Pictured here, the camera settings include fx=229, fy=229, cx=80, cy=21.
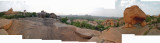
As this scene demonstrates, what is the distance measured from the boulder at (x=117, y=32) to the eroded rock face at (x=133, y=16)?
0.34ft

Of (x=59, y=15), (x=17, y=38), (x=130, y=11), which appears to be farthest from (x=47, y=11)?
(x=130, y=11)

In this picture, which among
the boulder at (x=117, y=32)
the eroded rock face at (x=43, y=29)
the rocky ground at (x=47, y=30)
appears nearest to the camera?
the boulder at (x=117, y=32)

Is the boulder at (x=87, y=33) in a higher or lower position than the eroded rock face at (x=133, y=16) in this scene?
lower

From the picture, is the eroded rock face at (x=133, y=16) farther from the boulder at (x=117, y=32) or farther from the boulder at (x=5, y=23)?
the boulder at (x=5, y=23)

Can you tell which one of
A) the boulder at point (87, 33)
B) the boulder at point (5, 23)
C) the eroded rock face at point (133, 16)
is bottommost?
the boulder at point (87, 33)

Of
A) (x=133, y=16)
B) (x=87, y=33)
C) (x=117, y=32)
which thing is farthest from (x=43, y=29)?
(x=133, y=16)

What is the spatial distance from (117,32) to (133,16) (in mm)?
421

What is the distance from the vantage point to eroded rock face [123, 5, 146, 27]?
4164 millimetres

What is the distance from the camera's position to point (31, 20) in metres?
4.84

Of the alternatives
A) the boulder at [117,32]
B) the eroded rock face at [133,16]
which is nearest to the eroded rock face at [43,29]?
the boulder at [117,32]

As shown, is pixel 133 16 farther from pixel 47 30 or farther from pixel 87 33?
pixel 47 30

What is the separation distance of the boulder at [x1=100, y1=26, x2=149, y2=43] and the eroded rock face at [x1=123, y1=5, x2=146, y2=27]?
0.34 feet

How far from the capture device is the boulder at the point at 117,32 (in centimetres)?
413

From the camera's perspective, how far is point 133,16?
14.0ft
